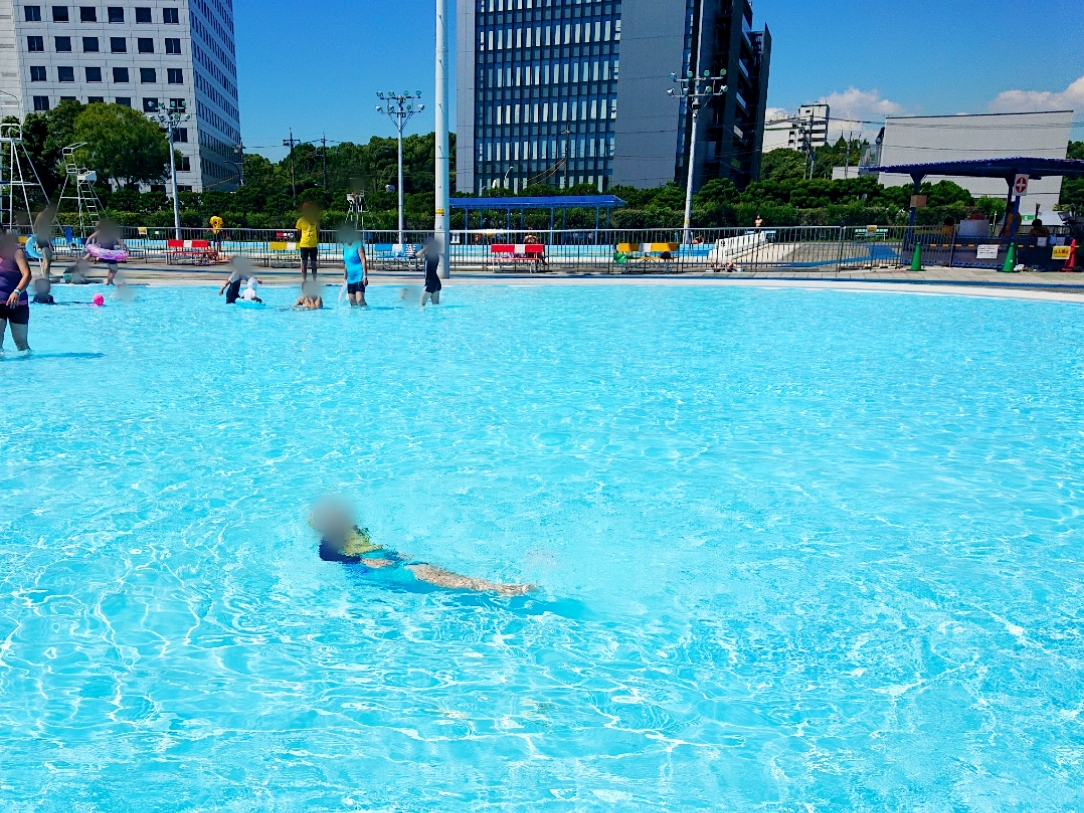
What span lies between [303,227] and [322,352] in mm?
8427

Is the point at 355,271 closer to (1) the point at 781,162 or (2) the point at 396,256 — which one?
(2) the point at 396,256

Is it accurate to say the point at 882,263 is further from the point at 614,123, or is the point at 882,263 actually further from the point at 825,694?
the point at 614,123

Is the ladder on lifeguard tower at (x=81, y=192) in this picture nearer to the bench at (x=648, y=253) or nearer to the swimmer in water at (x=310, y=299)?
the swimmer in water at (x=310, y=299)

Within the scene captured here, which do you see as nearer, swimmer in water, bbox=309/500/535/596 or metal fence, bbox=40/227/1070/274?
swimmer in water, bbox=309/500/535/596

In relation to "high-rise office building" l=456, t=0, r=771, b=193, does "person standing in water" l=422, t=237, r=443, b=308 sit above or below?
below

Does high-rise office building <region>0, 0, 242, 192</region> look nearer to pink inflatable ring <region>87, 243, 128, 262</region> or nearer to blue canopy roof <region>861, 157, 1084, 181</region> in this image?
pink inflatable ring <region>87, 243, 128, 262</region>

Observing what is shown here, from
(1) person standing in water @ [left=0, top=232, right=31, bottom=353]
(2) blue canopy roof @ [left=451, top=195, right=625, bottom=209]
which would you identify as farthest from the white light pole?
(2) blue canopy roof @ [left=451, top=195, right=625, bottom=209]

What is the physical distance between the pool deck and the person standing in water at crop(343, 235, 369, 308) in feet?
25.2

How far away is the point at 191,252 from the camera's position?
107ft

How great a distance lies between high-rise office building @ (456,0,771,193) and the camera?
83625mm

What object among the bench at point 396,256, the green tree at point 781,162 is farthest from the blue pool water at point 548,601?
the green tree at point 781,162

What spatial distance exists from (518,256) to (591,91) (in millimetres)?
63705

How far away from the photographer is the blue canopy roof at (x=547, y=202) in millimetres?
50250

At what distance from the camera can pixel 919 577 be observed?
17.3ft
